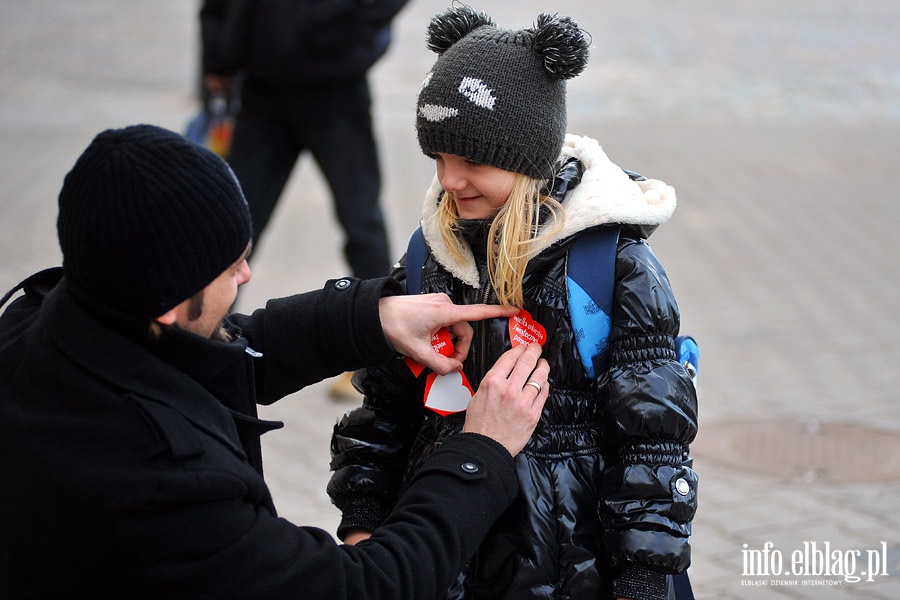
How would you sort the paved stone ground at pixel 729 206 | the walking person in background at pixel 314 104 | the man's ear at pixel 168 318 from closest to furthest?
the man's ear at pixel 168 318 → the paved stone ground at pixel 729 206 → the walking person in background at pixel 314 104

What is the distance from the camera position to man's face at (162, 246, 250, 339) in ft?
5.93

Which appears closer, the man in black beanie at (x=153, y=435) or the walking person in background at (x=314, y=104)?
the man in black beanie at (x=153, y=435)

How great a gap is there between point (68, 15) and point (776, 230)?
13.5 m

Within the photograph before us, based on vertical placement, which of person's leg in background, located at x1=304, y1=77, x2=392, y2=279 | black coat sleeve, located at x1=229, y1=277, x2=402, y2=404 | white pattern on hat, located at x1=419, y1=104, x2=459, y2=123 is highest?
person's leg in background, located at x1=304, y1=77, x2=392, y2=279

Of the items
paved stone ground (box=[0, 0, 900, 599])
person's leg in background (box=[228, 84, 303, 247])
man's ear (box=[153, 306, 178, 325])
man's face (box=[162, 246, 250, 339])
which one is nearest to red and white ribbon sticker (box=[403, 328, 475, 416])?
man's face (box=[162, 246, 250, 339])

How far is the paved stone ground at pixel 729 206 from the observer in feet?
13.7

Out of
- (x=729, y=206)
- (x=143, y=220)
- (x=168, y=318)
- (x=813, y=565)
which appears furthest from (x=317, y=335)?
(x=729, y=206)

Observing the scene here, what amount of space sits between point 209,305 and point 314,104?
10.1ft

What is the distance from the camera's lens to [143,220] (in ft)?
5.45

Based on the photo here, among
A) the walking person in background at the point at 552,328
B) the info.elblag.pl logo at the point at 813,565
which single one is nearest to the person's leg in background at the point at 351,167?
the info.elblag.pl logo at the point at 813,565

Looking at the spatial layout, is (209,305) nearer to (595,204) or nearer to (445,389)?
(445,389)

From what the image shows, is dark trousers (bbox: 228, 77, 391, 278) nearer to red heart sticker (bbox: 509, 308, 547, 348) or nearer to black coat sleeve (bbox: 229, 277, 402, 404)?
black coat sleeve (bbox: 229, 277, 402, 404)

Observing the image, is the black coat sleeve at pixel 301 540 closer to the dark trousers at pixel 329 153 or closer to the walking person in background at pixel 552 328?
the walking person in background at pixel 552 328

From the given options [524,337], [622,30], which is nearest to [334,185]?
[524,337]
